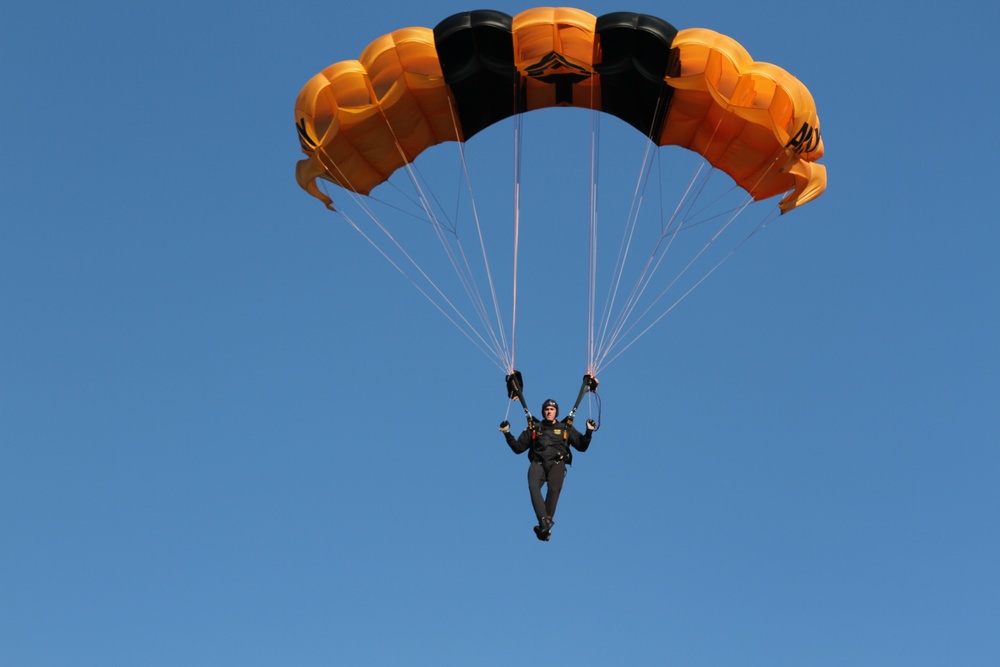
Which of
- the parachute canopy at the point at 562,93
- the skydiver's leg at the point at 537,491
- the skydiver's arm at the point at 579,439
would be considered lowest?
the skydiver's leg at the point at 537,491

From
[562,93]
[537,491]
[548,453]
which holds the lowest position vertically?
[537,491]

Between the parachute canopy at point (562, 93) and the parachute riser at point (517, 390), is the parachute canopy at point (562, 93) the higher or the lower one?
the higher one

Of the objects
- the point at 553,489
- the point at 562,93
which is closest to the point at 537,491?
the point at 553,489

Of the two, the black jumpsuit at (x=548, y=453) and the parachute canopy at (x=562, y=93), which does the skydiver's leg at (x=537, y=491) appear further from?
A: the parachute canopy at (x=562, y=93)

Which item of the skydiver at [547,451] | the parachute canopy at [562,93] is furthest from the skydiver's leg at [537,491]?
the parachute canopy at [562,93]

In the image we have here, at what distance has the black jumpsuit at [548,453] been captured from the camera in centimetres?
2298

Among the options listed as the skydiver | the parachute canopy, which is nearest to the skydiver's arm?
the skydiver

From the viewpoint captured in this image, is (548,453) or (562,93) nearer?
(548,453)

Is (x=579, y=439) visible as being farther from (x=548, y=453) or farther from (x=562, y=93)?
(x=562, y=93)

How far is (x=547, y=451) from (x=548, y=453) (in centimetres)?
3

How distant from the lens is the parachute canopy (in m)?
23.5

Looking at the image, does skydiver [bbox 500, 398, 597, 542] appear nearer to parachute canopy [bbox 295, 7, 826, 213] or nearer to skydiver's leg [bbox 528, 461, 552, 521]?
skydiver's leg [bbox 528, 461, 552, 521]

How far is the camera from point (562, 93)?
24.6 m

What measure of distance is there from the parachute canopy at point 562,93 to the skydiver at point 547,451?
154 inches
